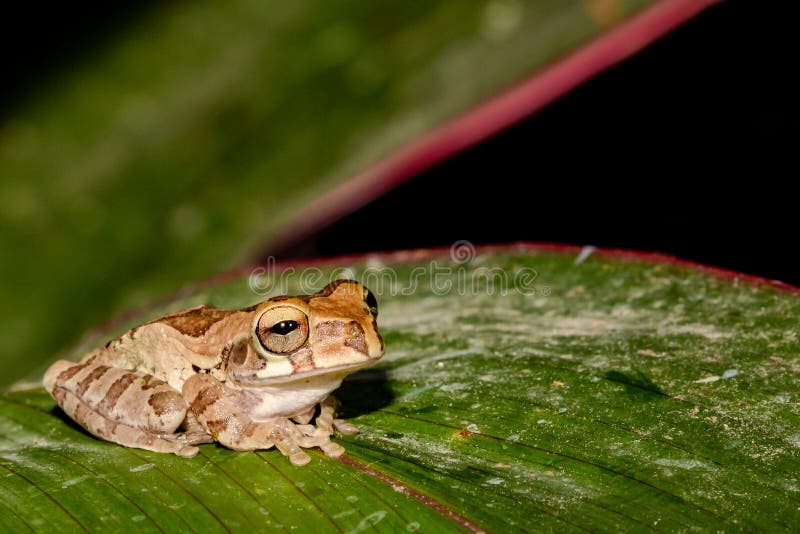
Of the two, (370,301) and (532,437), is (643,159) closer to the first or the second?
(370,301)

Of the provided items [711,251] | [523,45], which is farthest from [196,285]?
[711,251]

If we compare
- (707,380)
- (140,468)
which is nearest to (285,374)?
(140,468)

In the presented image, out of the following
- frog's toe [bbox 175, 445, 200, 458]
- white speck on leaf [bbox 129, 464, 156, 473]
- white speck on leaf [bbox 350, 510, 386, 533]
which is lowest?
white speck on leaf [bbox 350, 510, 386, 533]

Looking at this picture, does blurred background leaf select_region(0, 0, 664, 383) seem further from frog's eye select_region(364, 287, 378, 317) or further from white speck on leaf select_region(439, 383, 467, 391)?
white speck on leaf select_region(439, 383, 467, 391)

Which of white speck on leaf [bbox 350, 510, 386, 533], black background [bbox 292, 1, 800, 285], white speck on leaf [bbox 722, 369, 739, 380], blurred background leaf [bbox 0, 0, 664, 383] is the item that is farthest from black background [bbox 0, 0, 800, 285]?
white speck on leaf [bbox 350, 510, 386, 533]

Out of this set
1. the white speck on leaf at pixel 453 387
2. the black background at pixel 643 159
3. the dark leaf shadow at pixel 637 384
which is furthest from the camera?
the black background at pixel 643 159

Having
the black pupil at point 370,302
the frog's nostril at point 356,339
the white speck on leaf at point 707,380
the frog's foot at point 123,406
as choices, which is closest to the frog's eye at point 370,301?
the black pupil at point 370,302

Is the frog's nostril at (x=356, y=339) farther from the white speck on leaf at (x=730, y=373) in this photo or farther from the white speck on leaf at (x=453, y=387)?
the white speck on leaf at (x=730, y=373)
